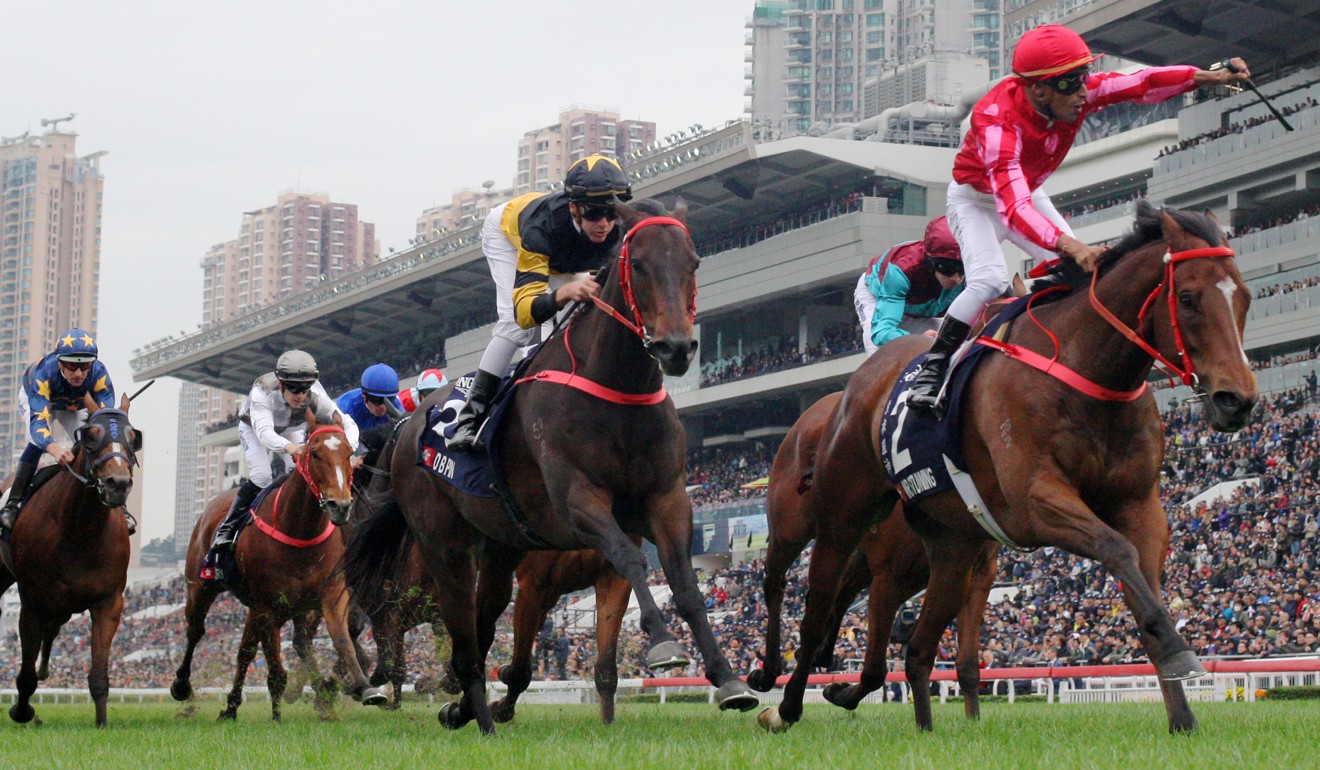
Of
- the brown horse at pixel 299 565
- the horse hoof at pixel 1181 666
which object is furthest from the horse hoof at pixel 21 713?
the horse hoof at pixel 1181 666

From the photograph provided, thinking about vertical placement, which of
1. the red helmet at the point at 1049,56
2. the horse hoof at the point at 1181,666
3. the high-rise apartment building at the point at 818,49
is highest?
the high-rise apartment building at the point at 818,49

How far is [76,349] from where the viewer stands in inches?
391

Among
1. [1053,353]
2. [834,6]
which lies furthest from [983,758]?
[834,6]

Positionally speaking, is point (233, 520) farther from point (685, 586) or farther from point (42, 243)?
point (42, 243)

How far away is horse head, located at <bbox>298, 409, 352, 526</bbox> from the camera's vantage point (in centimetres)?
972

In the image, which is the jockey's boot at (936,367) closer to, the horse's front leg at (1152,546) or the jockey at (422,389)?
the horse's front leg at (1152,546)

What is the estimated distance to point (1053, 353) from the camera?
19.6 ft

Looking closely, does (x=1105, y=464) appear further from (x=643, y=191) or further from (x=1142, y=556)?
(x=643, y=191)

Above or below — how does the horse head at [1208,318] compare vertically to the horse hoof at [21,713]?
above

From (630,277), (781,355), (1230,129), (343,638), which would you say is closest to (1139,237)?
(630,277)

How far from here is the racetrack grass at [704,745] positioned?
4.71 meters

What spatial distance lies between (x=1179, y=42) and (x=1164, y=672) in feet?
103

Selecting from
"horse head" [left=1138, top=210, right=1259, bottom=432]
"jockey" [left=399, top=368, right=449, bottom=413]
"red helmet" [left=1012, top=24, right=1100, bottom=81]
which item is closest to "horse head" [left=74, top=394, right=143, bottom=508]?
"jockey" [left=399, top=368, right=449, bottom=413]

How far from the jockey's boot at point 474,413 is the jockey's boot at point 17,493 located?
3.91 m
